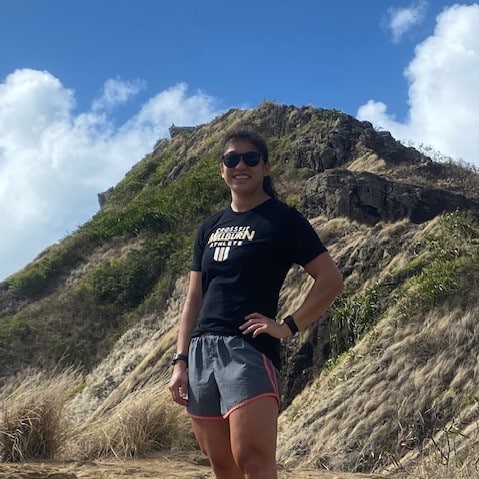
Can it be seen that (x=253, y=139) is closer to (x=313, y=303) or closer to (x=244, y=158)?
(x=244, y=158)

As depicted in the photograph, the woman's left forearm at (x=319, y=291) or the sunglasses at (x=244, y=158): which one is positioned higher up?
the sunglasses at (x=244, y=158)

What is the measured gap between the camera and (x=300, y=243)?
2875mm

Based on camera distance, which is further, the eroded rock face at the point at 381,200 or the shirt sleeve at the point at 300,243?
the eroded rock face at the point at 381,200

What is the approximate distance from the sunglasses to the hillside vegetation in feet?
6.99

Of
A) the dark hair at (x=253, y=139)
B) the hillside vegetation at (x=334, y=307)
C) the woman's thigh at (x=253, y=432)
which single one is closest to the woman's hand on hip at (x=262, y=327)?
the woman's thigh at (x=253, y=432)

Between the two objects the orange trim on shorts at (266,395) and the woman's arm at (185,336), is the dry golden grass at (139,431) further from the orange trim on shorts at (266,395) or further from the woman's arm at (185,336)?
the orange trim on shorts at (266,395)

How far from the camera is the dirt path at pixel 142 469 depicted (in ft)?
15.9

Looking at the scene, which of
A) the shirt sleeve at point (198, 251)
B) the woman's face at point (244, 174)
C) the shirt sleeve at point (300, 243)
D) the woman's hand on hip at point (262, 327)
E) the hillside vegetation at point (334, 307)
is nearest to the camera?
the woman's hand on hip at point (262, 327)

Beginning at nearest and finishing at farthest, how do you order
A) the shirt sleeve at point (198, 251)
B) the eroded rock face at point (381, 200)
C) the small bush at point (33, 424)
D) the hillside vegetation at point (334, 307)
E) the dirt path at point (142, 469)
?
the shirt sleeve at point (198, 251) < the dirt path at point (142, 469) < the small bush at point (33, 424) < the hillside vegetation at point (334, 307) < the eroded rock face at point (381, 200)

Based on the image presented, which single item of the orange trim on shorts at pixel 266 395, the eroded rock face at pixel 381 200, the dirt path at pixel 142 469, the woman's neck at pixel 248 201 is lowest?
the dirt path at pixel 142 469

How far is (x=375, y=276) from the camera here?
12.9 meters

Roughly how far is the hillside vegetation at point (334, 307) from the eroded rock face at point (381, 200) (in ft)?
0.14

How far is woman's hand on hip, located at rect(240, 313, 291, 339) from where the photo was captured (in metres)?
2.76

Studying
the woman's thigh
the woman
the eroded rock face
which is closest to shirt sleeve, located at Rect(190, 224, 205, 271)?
the woman
